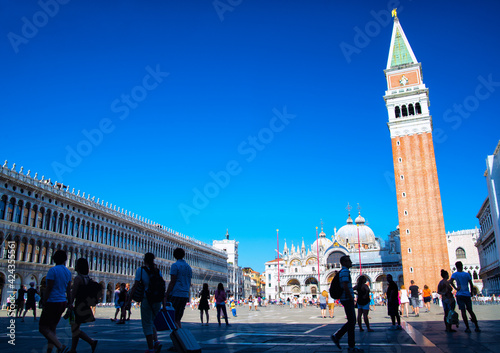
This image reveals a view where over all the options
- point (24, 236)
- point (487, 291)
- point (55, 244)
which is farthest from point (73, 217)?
point (487, 291)

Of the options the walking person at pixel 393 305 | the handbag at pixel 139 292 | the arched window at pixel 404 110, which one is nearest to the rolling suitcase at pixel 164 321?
the handbag at pixel 139 292

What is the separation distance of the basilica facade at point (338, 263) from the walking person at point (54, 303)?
203 ft

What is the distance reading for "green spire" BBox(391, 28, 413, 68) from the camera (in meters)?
57.4

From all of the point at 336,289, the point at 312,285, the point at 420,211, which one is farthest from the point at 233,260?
the point at 336,289

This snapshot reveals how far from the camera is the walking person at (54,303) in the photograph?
5555 millimetres

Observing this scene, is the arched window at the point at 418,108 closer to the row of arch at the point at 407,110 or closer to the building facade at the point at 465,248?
the row of arch at the point at 407,110

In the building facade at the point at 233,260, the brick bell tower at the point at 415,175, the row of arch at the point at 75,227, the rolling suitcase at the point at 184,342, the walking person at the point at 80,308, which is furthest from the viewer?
the building facade at the point at 233,260

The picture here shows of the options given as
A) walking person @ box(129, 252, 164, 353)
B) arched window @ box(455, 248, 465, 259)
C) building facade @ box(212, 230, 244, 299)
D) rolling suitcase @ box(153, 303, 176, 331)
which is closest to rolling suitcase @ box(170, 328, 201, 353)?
rolling suitcase @ box(153, 303, 176, 331)

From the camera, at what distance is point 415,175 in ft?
169

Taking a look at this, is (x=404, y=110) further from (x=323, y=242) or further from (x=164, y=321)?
(x=164, y=321)

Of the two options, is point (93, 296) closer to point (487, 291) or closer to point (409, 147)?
point (409, 147)

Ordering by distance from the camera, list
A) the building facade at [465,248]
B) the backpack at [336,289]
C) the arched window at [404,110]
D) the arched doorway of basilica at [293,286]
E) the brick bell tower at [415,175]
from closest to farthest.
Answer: the backpack at [336,289], the brick bell tower at [415,175], the arched window at [404,110], the building facade at [465,248], the arched doorway of basilica at [293,286]

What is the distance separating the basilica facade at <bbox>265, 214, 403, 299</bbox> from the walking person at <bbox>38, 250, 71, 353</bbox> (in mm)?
61828

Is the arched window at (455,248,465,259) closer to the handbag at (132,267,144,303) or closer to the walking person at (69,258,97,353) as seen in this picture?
the handbag at (132,267,144,303)
